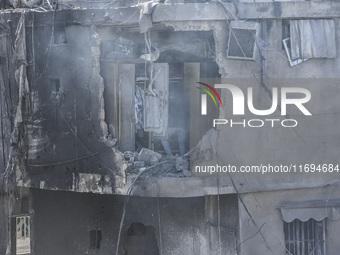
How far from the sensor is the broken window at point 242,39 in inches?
459

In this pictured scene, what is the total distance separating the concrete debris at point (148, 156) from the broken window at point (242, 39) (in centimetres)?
234

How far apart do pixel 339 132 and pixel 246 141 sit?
176 centimetres

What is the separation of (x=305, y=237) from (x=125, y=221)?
3.58 meters

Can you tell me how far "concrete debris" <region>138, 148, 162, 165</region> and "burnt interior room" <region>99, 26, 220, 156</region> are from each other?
0.36 metres

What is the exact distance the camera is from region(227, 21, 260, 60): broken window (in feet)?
38.2

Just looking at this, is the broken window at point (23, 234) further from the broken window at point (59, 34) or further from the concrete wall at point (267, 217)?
the concrete wall at point (267, 217)

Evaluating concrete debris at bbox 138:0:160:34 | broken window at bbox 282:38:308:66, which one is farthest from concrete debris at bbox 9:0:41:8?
broken window at bbox 282:38:308:66

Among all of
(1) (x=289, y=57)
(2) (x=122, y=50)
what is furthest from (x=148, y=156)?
(1) (x=289, y=57)

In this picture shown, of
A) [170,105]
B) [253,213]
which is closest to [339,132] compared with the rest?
[253,213]

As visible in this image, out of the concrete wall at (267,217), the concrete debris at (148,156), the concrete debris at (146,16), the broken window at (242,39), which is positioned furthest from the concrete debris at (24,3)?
the concrete wall at (267,217)

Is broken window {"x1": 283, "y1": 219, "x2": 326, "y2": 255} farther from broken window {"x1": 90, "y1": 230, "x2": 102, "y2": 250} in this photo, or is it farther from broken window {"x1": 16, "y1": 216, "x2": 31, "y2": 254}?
broken window {"x1": 16, "y1": 216, "x2": 31, "y2": 254}

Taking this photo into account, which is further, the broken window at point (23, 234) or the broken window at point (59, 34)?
the broken window at point (23, 234)

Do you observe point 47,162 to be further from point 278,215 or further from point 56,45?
point 278,215

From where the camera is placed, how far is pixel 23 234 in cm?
1369
